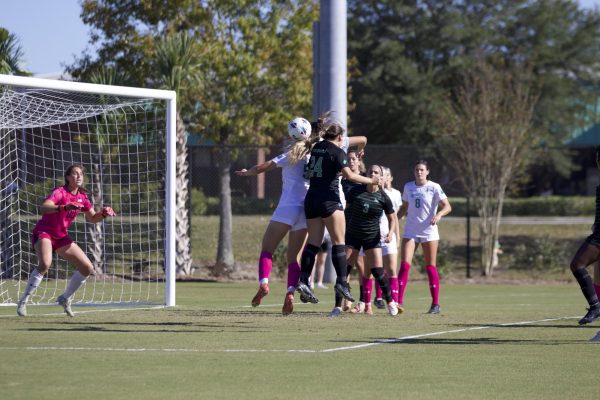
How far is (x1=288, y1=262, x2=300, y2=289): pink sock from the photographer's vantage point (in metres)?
12.7

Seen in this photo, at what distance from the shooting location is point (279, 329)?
38.6 feet

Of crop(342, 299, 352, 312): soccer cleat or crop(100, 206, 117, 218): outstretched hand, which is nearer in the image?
crop(100, 206, 117, 218): outstretched hand

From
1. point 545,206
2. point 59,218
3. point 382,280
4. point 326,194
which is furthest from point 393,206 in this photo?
point 545,206

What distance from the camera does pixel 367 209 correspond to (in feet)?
45.1

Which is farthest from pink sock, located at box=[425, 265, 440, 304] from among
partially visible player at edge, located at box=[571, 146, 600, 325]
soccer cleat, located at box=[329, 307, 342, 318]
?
partially visible player at edge, located at box=[571, 146, 600, 325]

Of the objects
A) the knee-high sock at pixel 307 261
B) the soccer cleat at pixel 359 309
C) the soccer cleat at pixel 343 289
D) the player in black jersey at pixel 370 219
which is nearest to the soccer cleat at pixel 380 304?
the soccer cleat at pixel 359 309

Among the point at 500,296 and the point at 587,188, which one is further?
the point at 587,188

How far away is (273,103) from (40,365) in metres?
20.0

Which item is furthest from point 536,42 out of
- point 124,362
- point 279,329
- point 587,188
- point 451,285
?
point 124,362

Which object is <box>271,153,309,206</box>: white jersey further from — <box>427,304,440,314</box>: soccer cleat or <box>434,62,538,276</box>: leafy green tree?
<box>434,62,538,276</box>: leafy green tree

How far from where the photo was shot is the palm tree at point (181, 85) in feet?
75.3

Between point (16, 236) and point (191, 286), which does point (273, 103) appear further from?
point (16, 236)

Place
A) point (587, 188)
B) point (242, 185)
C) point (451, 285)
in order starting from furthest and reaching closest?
point (587, 188), point (242, 185), point (451, 285)

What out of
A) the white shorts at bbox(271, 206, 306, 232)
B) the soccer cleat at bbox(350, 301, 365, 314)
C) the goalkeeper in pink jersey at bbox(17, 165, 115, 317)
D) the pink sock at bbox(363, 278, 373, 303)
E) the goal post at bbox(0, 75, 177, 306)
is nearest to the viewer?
the white shorts at bbox(271, 206, 306, 232)
